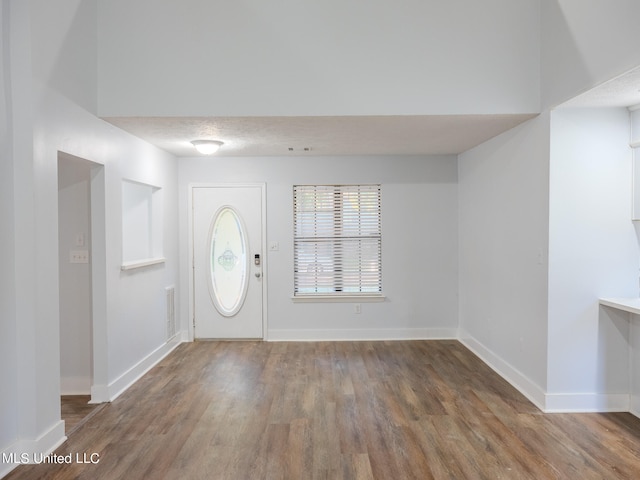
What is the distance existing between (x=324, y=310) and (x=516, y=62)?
137 inches

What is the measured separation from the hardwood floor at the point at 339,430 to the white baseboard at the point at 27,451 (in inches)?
2.3

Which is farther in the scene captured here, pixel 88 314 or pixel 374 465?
pixel 88 314

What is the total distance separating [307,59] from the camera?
3.40 meters

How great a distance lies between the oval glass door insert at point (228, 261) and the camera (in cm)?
556

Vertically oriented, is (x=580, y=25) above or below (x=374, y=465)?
above

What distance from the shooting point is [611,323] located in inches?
132

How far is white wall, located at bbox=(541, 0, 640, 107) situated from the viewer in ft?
8.21

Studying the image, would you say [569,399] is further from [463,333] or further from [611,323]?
[463,333]

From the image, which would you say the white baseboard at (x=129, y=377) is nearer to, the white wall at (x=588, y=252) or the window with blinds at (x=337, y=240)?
the window with blinds at (x=337, y=240)

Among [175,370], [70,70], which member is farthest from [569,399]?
[70,70]

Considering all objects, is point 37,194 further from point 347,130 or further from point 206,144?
point 347,130

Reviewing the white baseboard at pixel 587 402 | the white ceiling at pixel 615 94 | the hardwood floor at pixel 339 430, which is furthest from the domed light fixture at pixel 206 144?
the white baseboard at pixel 587 402

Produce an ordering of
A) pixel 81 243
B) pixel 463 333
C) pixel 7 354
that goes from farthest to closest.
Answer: pixel 463 333, pixel 81 243, pixel 7 354

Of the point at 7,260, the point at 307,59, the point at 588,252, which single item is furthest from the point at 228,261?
the point at 588,252
